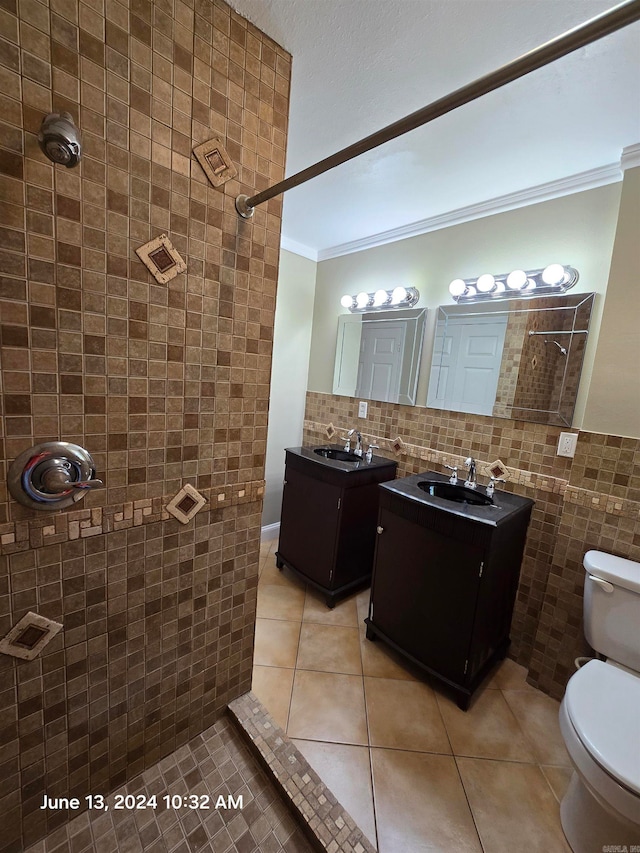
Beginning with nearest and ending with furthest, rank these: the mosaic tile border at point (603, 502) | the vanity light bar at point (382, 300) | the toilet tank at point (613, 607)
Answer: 1. the toilet tank at point (613, 607)
2. the mosaic tile border at point (603, 502)
3. the vanity light bar at point (382, 300)

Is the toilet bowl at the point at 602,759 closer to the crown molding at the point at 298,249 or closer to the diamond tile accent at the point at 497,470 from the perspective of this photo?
the diamond tile accent at the point at 497,470

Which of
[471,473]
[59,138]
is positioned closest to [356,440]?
[471,473]

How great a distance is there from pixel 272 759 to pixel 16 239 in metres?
1.60

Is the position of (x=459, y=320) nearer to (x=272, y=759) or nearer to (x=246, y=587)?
(x=246, y=587)

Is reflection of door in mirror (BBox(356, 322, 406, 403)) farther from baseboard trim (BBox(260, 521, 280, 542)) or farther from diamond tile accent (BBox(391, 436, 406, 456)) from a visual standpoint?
baseboard trim (BBox(260, 521, 280, 542))

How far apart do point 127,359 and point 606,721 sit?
65.3 inches

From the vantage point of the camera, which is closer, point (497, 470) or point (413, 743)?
point (413, 743)

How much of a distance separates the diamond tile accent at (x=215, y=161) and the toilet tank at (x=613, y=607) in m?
1.81

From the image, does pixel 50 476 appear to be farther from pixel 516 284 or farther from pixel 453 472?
pixel 516 284

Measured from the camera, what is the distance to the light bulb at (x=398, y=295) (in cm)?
219

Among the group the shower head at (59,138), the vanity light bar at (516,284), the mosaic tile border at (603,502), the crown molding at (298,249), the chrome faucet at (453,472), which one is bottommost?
the chrome faucet at (453,472)

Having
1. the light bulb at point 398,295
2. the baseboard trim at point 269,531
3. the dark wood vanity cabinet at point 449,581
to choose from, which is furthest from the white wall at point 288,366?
the dark wood vanity cabinet at point 449,581

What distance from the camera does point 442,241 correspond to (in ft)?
6.65

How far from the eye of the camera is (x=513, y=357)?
176cm
